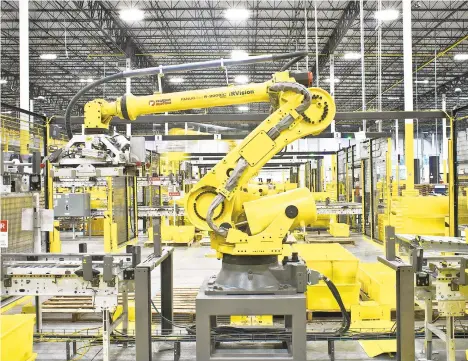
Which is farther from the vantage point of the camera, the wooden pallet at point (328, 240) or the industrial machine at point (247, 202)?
the wooden pallet at point (328, 240)

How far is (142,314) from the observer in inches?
141

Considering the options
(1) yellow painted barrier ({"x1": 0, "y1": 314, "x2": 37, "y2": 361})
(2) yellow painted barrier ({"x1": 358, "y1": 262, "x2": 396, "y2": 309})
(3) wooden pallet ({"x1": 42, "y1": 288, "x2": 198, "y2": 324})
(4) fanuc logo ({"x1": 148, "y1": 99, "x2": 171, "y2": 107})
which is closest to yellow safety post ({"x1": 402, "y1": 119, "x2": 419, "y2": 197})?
(2) yellow painted barrier ({"x1": 358, "y1": 262, "x2": 396, "y2": 309})

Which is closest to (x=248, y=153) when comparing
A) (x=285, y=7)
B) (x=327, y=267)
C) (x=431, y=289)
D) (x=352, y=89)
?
(x=431, y=289)

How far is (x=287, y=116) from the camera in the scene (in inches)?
147

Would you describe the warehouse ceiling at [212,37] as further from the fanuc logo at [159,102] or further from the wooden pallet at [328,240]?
the fanuc logo at [159,102]

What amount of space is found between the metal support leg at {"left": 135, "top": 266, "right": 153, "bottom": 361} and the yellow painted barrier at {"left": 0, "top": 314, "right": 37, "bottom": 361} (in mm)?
1232

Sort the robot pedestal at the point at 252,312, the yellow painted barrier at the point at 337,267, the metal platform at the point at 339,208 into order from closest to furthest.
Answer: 1. the robot pedestal at the point at 252,312
2. the yellow painted barrier at the point at 337,267
3. the metal platform at the point at 339,208

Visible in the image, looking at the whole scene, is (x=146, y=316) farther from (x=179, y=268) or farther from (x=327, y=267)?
(x=179, y=268)

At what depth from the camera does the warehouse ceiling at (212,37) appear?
49.2 ft

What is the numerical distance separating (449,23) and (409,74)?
23.0 feet

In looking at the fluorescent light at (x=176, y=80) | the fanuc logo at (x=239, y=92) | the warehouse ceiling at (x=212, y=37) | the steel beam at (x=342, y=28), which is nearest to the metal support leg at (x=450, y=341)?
the fanuc logo at (x=239, y=92)

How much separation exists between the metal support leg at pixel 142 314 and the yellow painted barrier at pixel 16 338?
123 cm

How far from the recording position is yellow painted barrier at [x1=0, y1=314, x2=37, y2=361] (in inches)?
151

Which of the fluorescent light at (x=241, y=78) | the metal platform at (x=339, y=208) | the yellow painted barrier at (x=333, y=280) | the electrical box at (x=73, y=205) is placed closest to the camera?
the yellow painted barrier at (x=333, y=280)
